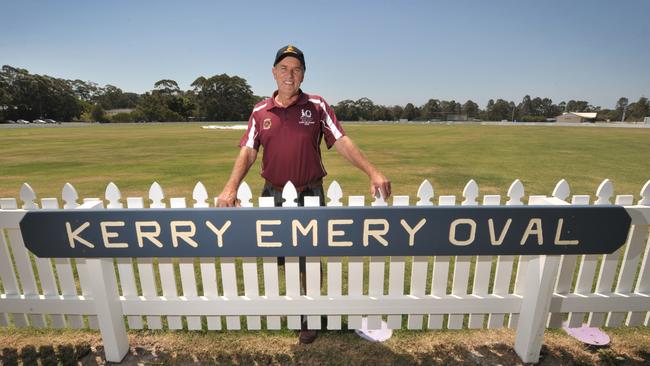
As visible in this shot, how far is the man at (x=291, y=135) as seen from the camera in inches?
101

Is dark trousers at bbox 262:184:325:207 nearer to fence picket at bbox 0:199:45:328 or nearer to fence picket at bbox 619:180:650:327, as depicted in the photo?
fence picket at bbox 0:199:45:328

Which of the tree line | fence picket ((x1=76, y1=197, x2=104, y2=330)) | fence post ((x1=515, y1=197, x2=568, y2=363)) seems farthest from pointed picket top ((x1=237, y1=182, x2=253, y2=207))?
the tree line

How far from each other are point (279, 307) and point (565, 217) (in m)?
2.09

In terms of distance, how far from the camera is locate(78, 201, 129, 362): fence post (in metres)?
2.27

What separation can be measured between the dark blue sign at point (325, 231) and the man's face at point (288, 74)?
1.10 metres

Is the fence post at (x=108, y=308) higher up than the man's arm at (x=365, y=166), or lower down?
lower down

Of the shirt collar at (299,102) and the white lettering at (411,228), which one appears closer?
the white lettering at (411,228)

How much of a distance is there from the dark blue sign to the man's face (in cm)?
110

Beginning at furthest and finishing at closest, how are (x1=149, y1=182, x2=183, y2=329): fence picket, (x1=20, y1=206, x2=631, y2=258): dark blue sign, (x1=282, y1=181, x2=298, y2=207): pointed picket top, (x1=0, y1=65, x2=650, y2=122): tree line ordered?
(x1=0, y1=65, x2=650, y2=122): tree line
(x1=149, y1=182, x2=183, y2=329): fence picket
(x1=282, y1=181, x2=298, y2=207): pointed picket top
(x1=20, y1=206, x2=631, y2=258): dark blue sign

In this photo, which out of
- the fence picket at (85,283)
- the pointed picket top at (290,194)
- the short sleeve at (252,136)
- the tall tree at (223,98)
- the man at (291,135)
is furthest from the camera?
the tall tree at (223,98)

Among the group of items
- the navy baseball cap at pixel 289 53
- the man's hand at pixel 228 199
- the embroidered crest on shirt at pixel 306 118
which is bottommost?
the man's hand at pixel 228 199

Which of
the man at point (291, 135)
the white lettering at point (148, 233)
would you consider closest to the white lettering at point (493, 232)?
the man at point (291, 135)

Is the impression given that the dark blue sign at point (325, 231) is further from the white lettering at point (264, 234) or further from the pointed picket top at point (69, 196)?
the pointed picket top at point (69, 196)

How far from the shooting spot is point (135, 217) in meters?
2.03
